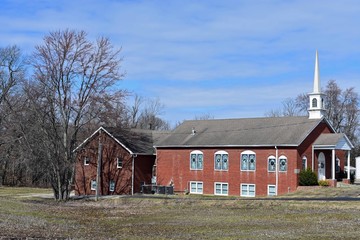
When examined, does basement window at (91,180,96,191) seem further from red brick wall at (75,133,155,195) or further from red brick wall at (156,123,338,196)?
red brick wall at (156,123,338,196)

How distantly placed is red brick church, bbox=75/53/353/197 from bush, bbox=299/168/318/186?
0.44 meters

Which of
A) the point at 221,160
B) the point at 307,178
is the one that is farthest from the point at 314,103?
the point at 221,160

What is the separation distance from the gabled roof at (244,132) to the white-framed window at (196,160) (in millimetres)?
915

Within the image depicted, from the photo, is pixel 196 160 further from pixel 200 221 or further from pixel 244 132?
pixel 200 221

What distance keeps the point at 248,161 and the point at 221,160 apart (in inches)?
124

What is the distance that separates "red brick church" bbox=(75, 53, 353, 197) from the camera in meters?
49.0

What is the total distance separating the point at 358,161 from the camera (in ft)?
275

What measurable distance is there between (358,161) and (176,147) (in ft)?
130

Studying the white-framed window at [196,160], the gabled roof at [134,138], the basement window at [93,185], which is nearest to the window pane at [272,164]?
the white-framed window at [196,160]

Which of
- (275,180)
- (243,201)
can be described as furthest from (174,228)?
(275,180)

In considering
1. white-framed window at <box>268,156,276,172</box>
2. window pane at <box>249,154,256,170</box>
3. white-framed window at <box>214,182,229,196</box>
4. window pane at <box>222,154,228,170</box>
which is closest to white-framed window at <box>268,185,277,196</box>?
white-framed window at <box>268,156,276,172</box>

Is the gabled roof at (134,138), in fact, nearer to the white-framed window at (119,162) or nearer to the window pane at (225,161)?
the white-framed window at (119,162)

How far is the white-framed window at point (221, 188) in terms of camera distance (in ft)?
172

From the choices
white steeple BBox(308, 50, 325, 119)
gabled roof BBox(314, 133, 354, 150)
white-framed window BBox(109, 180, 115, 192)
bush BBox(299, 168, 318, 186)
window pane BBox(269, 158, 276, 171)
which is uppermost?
white steeple BBox(308, 50, 325, 119)
